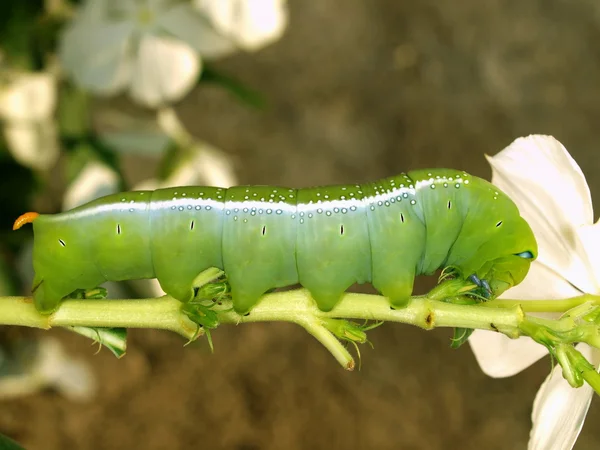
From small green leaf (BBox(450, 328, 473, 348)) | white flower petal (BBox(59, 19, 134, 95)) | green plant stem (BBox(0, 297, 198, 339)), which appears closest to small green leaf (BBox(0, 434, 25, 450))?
green plant stem (BBox(0, 297, 198, 339))

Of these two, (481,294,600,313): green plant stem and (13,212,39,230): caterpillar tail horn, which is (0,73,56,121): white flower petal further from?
(481,294,600,313): green plant stem

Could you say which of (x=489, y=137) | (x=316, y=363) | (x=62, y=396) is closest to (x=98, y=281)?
(x=62, y=396)

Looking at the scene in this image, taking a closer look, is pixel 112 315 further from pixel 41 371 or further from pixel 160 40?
pixel 41 371

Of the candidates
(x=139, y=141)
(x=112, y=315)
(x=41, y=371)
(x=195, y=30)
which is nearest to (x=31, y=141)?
(x=139, y=141)

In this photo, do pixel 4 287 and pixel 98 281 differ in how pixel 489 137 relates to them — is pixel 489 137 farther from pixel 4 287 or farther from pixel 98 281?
pixel 98 281

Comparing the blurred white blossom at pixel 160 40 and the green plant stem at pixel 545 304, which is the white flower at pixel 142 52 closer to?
the blurred white blossom at pixel 160 40

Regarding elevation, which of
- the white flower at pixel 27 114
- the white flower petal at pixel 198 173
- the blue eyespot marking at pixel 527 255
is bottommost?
the white flower petal at pixel 198 173

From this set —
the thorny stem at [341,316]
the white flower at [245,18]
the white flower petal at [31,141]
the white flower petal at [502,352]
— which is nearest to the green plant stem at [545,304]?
the thorny stem at [341,316]
